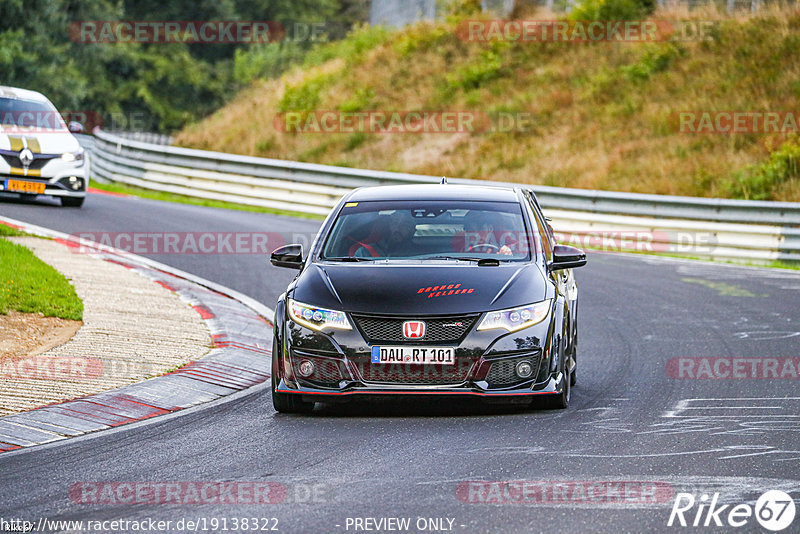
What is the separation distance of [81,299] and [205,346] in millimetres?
2178

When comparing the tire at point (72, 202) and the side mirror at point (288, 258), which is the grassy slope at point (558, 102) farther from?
the side mirror at point (288, 258)

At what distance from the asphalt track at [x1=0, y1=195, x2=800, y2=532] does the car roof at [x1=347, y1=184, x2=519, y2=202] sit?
1.66 metres

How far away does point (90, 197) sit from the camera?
24.4 metres

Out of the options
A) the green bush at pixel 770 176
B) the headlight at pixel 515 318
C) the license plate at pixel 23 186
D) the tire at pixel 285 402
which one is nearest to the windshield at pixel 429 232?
the headlight at pixel 515 318

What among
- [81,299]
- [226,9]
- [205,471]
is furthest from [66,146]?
[226,9]

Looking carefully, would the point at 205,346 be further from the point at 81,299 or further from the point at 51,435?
the point at 51,435

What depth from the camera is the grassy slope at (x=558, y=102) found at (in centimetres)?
2761

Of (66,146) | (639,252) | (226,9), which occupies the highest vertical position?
(226,9)

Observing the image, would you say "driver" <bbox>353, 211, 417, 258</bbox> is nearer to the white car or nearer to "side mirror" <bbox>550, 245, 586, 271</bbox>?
"side mirror" <bbox>550, 245, 586, 271</bbox>

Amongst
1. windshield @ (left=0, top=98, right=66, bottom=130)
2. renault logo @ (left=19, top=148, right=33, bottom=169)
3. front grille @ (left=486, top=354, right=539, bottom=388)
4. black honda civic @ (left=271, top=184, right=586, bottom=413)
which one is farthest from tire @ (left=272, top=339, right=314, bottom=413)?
windshield @ (left=0, top=98, right=66, bottom=130)

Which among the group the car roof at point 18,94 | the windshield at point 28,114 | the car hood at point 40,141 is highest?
the car roof at point 18,94

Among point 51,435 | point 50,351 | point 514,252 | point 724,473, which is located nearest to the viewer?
point 724,473

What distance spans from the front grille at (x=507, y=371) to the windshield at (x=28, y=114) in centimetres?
1498

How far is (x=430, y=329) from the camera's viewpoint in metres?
7.97
